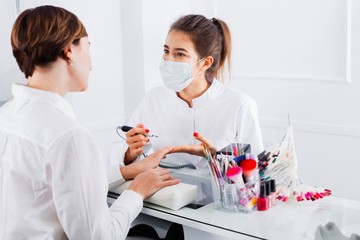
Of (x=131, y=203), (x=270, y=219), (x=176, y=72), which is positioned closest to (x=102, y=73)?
(x=176, y=72)

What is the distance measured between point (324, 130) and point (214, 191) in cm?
188

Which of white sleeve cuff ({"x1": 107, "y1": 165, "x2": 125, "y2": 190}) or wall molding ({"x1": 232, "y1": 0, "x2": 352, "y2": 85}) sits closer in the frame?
white sleeve cuff ({"x1": 107, "y1": 165, "x2": 125, "y2": 190})

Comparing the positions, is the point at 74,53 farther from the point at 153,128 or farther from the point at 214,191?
the point at 153,128

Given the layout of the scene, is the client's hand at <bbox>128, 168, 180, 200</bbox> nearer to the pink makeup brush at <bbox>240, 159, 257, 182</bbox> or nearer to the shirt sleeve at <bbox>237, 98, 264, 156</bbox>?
the pink makeup brush at <bbox>240, 159, 257, 182</bbox>

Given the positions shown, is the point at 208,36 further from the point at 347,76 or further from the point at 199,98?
the point at 347,76

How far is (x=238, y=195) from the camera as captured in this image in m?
1.44

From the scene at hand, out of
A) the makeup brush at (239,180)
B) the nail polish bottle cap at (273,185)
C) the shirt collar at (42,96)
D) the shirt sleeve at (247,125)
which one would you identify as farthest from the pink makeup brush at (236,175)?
the shirt sleeve at (247,125)

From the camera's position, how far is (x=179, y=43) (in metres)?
2.23

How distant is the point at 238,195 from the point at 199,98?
929 mm

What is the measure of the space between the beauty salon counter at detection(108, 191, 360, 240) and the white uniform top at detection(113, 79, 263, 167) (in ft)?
2.15

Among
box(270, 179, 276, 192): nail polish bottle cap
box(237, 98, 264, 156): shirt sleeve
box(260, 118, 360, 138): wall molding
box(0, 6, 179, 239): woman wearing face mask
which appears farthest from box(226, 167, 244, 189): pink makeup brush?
box(260, 118, 360, 138): wall molding

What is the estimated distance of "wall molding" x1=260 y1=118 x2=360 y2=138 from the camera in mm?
3002

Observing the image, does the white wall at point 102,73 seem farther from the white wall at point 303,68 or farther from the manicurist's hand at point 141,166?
the manicurist's hand at point 141,166

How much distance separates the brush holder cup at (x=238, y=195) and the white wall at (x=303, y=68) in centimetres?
180
